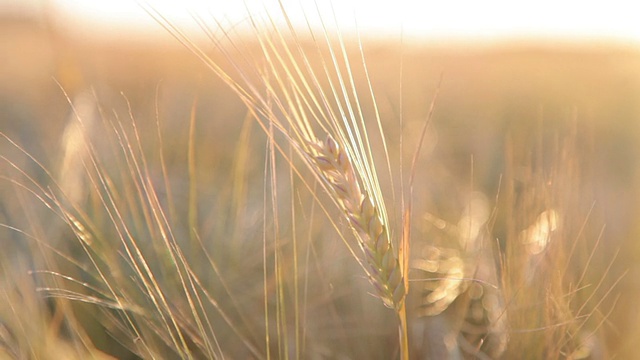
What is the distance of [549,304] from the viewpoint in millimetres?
852

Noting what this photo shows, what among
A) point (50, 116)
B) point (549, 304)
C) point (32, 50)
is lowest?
point (549, 304)

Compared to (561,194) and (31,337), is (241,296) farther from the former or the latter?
(561,194)

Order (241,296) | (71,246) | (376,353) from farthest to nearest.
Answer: (71,246) < (241,296) < (376,353)

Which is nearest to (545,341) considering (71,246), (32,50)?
(71,246)

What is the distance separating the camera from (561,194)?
96 centimetres

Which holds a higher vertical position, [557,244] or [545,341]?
[557,244]

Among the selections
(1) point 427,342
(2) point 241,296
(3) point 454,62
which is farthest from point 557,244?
(3) point 454,62

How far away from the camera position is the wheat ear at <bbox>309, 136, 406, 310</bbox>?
0.63 meters

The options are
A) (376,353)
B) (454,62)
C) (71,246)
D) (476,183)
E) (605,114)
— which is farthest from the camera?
(454,62)

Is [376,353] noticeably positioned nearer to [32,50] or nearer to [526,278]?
[526,278]

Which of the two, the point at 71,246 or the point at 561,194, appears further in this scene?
the point at 71,246

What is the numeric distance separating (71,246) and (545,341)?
931mm

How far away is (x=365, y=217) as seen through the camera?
0.63 meters

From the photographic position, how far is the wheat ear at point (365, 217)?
63 centimetres
